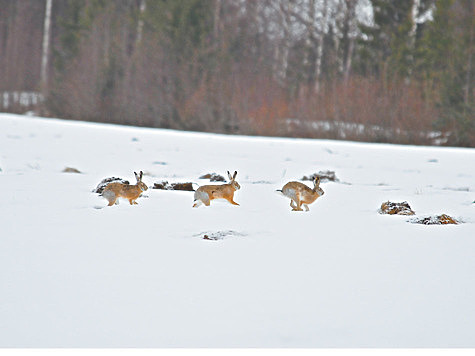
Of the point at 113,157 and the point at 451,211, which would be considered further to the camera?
the point at 113,157

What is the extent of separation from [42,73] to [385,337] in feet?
99.4

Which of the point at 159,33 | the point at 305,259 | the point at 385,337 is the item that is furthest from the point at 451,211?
the point at 159,33

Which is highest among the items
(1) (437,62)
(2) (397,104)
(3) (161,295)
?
(1) (437,62)

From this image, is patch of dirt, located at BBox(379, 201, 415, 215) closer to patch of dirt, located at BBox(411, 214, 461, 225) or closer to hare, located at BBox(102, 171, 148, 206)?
patch of dirt, located at BBox(411, 214, 461, 225)

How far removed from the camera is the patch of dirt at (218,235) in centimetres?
360

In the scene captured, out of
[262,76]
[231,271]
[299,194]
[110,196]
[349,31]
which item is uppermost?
[349,31]

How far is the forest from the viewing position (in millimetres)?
15398

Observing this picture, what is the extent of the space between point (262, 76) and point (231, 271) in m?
16.3

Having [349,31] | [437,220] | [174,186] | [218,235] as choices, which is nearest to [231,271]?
[218,235]

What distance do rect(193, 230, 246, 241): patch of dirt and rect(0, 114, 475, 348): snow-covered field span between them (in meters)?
0.01

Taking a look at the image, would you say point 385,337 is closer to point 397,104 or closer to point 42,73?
point 397,104

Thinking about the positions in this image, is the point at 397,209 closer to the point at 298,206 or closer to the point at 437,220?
the point at 437,220

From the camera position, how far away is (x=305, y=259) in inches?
125

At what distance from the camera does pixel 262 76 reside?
1869cm
